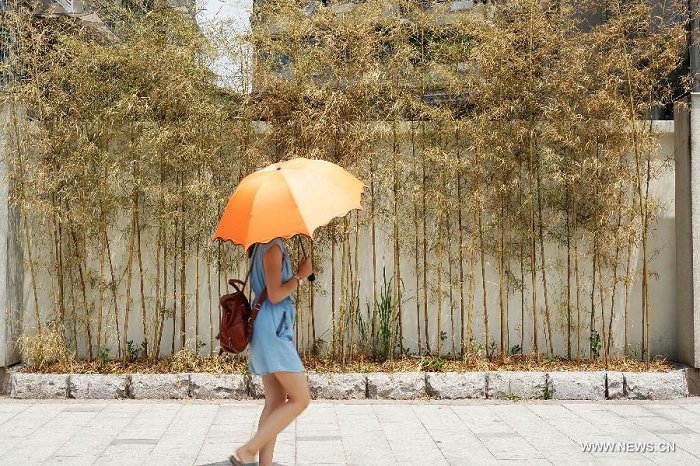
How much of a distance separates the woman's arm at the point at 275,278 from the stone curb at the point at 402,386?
2.71 metres

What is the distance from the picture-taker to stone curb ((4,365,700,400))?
20.0ft

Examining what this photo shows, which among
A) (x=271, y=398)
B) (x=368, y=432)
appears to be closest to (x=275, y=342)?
(x=271, y=398)

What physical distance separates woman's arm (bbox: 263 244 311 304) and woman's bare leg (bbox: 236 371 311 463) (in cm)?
39

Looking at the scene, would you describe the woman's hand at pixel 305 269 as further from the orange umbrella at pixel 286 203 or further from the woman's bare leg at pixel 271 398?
the woman's bare leg at pixel 271 398

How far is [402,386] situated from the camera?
241 inches

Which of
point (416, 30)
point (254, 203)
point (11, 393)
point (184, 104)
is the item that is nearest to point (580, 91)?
point (416, 30)

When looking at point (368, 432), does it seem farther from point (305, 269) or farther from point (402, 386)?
point (305, 269)

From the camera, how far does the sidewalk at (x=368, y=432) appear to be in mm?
4406

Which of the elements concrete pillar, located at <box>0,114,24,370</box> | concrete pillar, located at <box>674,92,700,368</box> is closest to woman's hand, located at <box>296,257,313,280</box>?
concrete pillar, located at <box>0,114,24,370</box>

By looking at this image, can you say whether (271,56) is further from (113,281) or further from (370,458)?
(370,458)

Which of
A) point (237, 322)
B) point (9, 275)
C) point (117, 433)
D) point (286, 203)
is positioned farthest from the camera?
point (9, 275)

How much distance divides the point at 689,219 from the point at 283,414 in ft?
14.0

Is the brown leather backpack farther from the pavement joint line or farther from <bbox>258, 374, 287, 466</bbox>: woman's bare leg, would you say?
the pavement joint line

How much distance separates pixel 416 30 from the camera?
21.5 ft
